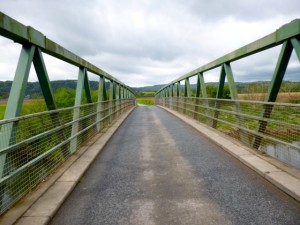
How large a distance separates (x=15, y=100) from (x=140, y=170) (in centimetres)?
237

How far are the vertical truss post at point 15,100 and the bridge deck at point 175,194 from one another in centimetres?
95

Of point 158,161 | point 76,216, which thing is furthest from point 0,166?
point 158,161

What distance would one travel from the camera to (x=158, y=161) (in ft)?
19.3

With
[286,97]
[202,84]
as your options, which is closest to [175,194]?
[202,84]

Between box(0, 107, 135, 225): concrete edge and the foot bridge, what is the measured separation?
0.01 meters

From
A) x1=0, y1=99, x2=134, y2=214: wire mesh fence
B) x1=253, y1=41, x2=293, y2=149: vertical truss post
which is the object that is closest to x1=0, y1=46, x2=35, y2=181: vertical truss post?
x1=0, y1=99, x2=134, y2=214: wire mesh fence

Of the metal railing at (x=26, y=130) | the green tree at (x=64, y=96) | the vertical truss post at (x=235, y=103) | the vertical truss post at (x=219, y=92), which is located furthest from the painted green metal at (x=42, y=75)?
the green tree at (x=64, y=96)

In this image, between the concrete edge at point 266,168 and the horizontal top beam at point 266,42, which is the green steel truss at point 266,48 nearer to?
the horizontal top beam at point 266,42

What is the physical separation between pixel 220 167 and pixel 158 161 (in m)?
1.23

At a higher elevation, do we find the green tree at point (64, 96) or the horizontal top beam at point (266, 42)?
Answer: the horizontal top beam at point (266, 42)

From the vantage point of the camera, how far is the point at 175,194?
400 centimetres

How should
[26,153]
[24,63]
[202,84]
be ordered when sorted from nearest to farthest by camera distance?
[26,153] → [24,63] → [202,84]

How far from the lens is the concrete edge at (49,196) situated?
3.15m

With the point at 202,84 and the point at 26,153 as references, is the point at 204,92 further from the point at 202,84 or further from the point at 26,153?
the point at 26,153
